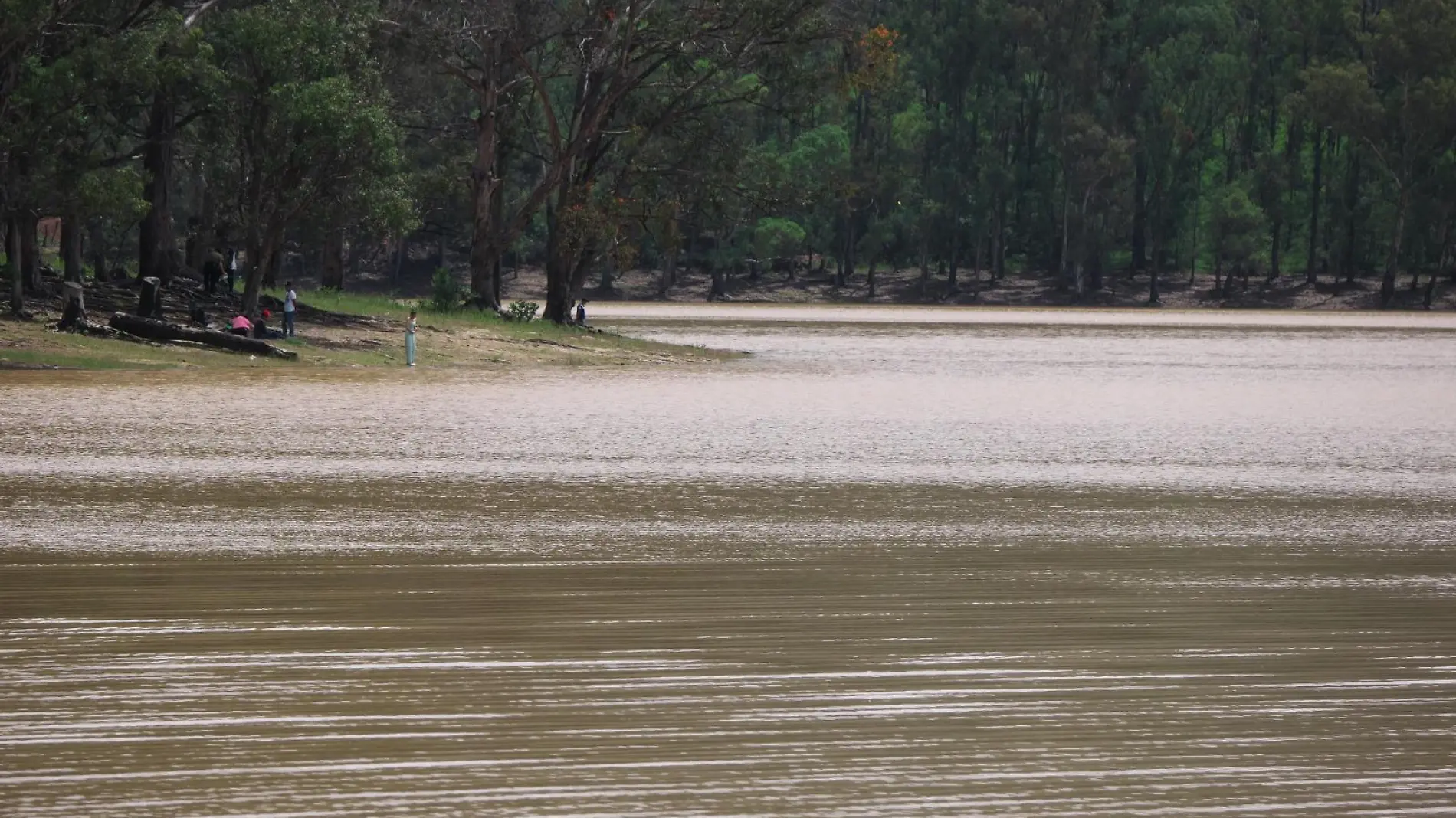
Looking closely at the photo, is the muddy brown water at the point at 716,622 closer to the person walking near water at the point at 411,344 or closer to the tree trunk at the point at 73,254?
the person walking near water at the point at 411,344

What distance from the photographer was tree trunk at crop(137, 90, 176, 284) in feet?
156

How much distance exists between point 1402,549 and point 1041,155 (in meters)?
101

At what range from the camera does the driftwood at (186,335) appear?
40.5m

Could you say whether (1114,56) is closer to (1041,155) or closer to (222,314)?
(1041,155)

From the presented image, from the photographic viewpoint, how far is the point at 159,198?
48.1 metres

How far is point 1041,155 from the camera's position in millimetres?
114188

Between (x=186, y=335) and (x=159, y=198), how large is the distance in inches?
340

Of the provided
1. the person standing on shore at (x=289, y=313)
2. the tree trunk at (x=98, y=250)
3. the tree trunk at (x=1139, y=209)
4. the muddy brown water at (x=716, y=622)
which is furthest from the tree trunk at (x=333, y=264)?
the tree trunk at (x=1139, y=209)

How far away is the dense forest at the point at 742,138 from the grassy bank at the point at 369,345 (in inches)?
84.5

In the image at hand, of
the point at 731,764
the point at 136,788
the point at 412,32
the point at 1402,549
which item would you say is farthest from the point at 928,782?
the point at 412,32

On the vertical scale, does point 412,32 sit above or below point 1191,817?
above

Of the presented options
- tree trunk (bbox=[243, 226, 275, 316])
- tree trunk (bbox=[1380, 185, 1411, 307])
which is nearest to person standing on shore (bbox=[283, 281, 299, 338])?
tree trunk (bbox=[243, 226, 275, 316])

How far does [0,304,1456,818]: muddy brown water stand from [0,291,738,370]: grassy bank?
12.9m

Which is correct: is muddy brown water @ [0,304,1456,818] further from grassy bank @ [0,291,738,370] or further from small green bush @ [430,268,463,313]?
small green bush @ [430,268,463,313]
